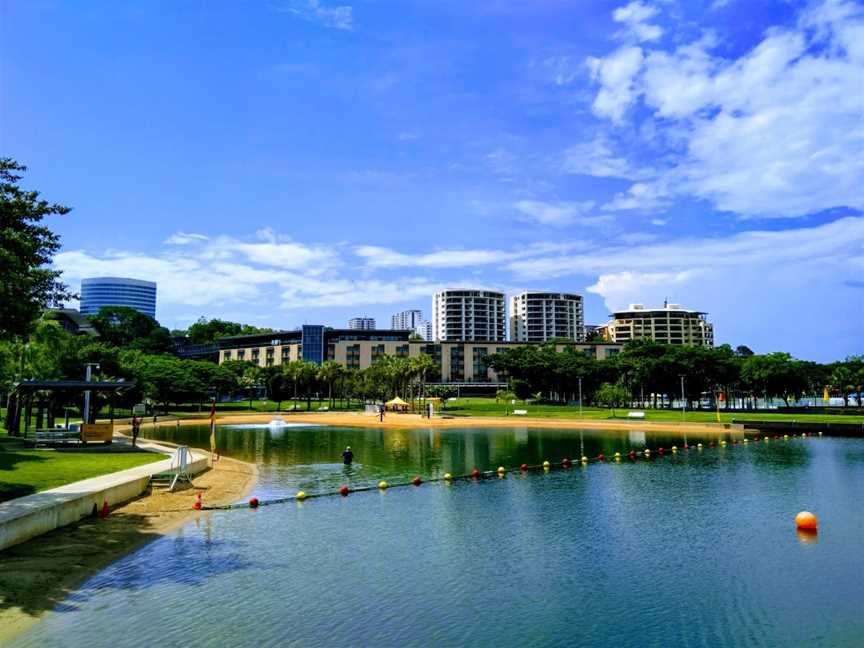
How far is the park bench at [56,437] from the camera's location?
158ft

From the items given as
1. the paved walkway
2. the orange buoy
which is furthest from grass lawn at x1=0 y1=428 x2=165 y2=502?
the orange buoy

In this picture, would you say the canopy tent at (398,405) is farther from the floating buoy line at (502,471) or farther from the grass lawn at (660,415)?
the floating buoy line at (502,471)

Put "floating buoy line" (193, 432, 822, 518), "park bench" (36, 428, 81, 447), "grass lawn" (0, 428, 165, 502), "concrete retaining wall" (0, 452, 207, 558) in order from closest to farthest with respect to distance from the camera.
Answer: "concrete retaining wall" (0, 452, 207, 558) → "grass lawn" (0, 428, 165, 502) → "floating buoy line" (193, 432, 822, 518) → "park bench" (36, 428, 81, 447)

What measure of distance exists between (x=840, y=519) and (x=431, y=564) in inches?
911

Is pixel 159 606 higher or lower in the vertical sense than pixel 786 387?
lower

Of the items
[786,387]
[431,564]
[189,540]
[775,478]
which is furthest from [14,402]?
[786,387]

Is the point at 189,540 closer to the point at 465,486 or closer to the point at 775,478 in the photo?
the point at 465,486

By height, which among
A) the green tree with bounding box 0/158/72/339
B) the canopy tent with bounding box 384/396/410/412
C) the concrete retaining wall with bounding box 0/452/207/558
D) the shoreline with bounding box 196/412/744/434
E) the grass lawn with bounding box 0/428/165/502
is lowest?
the concrete retaining wall with bounding box 0/452/207/558

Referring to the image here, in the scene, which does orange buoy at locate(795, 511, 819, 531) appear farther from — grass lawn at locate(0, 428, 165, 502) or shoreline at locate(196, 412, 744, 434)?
shoreline at locate(196, 412, 744, 434)

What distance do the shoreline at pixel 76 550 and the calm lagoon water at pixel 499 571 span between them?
2.10ft

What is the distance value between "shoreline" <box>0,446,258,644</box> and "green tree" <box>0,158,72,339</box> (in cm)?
908

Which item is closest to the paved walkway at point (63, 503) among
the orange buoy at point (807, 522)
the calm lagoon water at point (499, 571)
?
the calm lagoon water at point (499, 571)

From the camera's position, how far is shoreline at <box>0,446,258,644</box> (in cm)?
1886

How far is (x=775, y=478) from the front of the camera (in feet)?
154
